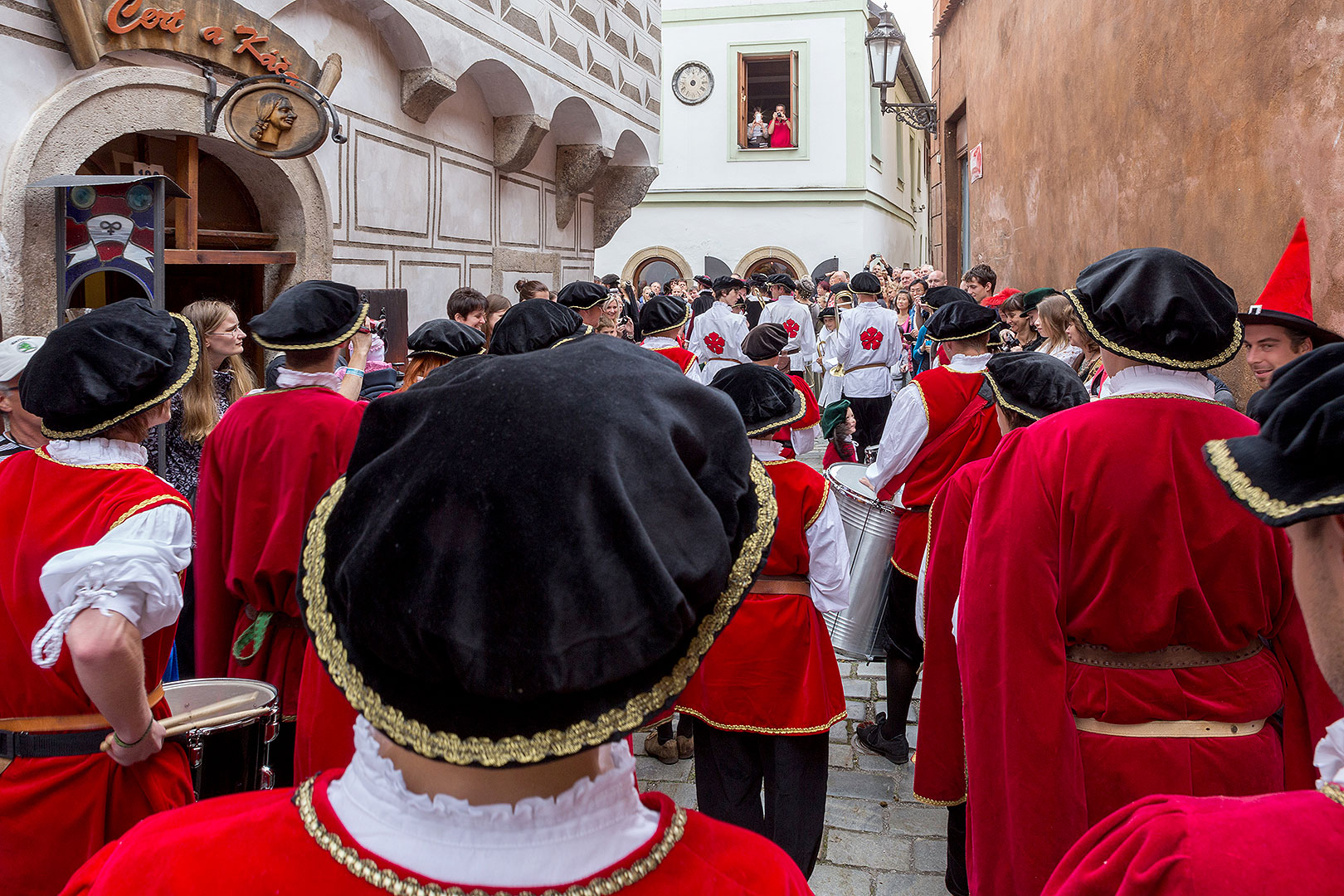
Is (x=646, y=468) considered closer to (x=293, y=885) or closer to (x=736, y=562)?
(x=736, y=562)

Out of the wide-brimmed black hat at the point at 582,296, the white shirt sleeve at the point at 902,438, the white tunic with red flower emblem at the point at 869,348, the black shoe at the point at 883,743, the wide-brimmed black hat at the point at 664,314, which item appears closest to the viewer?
the white shirt sleeve at the point at 902,438

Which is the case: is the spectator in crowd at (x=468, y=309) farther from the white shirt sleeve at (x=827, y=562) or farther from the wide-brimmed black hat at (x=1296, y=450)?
the wide-brimmed black hat at (x=1296, y=450)

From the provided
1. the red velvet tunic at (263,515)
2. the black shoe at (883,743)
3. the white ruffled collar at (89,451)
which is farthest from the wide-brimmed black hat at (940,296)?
the white ruffled collar at (89,451)

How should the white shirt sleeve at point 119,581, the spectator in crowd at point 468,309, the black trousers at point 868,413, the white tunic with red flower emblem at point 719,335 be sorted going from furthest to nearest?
the white tunic with red flower emblem at point 719,335, the black trousers at point 868,413, the spectator in crowd at point 468,309, the white shirt sleeve at point 119,581

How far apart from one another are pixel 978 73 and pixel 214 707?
43.2 feet

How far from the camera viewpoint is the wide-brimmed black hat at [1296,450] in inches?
42.9

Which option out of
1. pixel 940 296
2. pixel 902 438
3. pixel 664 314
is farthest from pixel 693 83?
pixel 902 438

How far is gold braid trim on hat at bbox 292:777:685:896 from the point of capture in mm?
956

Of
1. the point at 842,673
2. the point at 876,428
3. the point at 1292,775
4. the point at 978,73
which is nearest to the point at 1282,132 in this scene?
the point at 842,673

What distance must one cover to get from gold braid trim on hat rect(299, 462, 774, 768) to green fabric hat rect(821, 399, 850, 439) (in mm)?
6438

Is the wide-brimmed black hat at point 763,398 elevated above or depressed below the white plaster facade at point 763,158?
below

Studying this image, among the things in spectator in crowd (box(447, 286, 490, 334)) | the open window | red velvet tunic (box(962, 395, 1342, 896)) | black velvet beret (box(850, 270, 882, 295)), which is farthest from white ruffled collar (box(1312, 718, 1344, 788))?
the open window

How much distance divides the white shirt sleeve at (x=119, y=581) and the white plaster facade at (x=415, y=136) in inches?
162

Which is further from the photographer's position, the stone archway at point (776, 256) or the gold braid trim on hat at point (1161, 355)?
the stone archway at point (776, 256)
